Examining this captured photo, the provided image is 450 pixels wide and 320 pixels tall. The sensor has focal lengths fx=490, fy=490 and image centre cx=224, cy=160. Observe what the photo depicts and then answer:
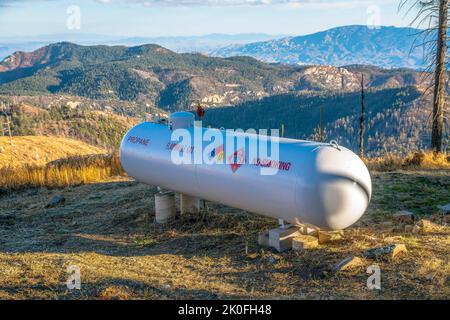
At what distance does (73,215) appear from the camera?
1417 cm

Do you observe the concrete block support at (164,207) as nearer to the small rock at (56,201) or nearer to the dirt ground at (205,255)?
the dirt ground at (205,255)

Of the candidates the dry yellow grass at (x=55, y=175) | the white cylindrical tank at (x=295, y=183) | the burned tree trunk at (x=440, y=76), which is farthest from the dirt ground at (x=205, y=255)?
the burned tree trunk at (x=440, y=76)

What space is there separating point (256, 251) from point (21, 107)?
119 meters

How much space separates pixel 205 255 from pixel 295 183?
2.52 m

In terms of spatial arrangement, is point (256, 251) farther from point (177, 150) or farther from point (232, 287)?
point (177, 150)

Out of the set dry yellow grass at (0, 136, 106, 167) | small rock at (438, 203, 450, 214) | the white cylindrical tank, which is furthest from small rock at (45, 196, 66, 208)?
dry yellow grass at (0, 136, 106, 167)

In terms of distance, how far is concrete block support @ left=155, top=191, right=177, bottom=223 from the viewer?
12.5m

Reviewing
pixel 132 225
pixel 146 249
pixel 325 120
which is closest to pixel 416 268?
pixel 146 249

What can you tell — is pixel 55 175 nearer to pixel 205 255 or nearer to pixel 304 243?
pixel 205 255

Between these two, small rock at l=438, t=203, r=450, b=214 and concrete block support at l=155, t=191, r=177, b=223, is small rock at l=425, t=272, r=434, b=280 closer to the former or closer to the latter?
small rock at l=438, t=203, r=450, b=214

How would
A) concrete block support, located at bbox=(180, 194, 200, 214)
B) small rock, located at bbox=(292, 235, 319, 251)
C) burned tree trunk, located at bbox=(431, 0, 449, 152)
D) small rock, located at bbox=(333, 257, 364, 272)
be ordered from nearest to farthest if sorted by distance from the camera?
1. small rock, located at bbox=(333, 257, 364, 272)
2. small rock, located at bbox=(292, 235, 319, 251)
3. concrete block support, located at bbox=(180, 194, 200, 214)
4. burned tree trunk, located at bbox=(431, 0, 449, 152)

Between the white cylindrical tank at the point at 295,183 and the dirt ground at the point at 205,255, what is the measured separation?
2.77 ft

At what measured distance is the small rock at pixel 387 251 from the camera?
861 cm

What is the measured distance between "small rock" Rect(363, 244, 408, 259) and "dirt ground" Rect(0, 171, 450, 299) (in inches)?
4.2
